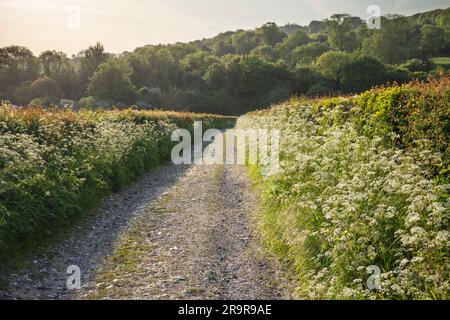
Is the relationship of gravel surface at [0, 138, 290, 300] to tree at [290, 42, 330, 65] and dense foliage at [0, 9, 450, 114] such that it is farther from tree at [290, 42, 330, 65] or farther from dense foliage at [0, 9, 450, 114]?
tree at [290, 42, 330, 65]

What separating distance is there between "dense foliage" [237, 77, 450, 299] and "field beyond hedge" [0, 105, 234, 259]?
18.0ft

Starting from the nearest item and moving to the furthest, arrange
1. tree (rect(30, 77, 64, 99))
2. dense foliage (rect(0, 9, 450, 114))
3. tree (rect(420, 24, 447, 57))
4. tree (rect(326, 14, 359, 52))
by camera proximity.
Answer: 1. tree (rect(30, 77, 64, 99))
2. dense foliage (rect(0, 9, 450, 114))
3. tree (rect(420, 24, 447, 57))
4. tree (rect(326, 14, 359, 52))

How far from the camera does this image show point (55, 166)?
11492 mm

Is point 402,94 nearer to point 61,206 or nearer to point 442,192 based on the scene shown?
point 442,192

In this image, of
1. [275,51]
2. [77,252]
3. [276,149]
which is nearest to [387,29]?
[275,51]

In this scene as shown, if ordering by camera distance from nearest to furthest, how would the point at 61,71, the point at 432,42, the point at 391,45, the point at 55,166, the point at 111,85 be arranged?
1. the point at 55,166
2. the point at 111,85
3. the point at 61,71
4. the point at 391,45
5. the point at 432,42

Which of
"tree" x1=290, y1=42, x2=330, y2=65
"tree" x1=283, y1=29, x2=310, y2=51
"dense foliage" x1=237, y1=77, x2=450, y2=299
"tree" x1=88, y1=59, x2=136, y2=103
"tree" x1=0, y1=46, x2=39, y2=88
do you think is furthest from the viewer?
"tree" x1=283, y1=29, x2=310, y2=51

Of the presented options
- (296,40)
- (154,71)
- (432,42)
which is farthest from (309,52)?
(154,71)

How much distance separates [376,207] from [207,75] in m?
116

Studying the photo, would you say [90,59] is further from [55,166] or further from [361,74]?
[55,166]

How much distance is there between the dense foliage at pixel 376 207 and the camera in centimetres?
558

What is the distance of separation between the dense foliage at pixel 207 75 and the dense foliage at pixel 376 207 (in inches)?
3059

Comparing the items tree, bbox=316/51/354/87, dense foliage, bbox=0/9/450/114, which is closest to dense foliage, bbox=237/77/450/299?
dense foliage, bbox=0/9/450/114

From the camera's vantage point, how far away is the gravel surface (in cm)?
716
